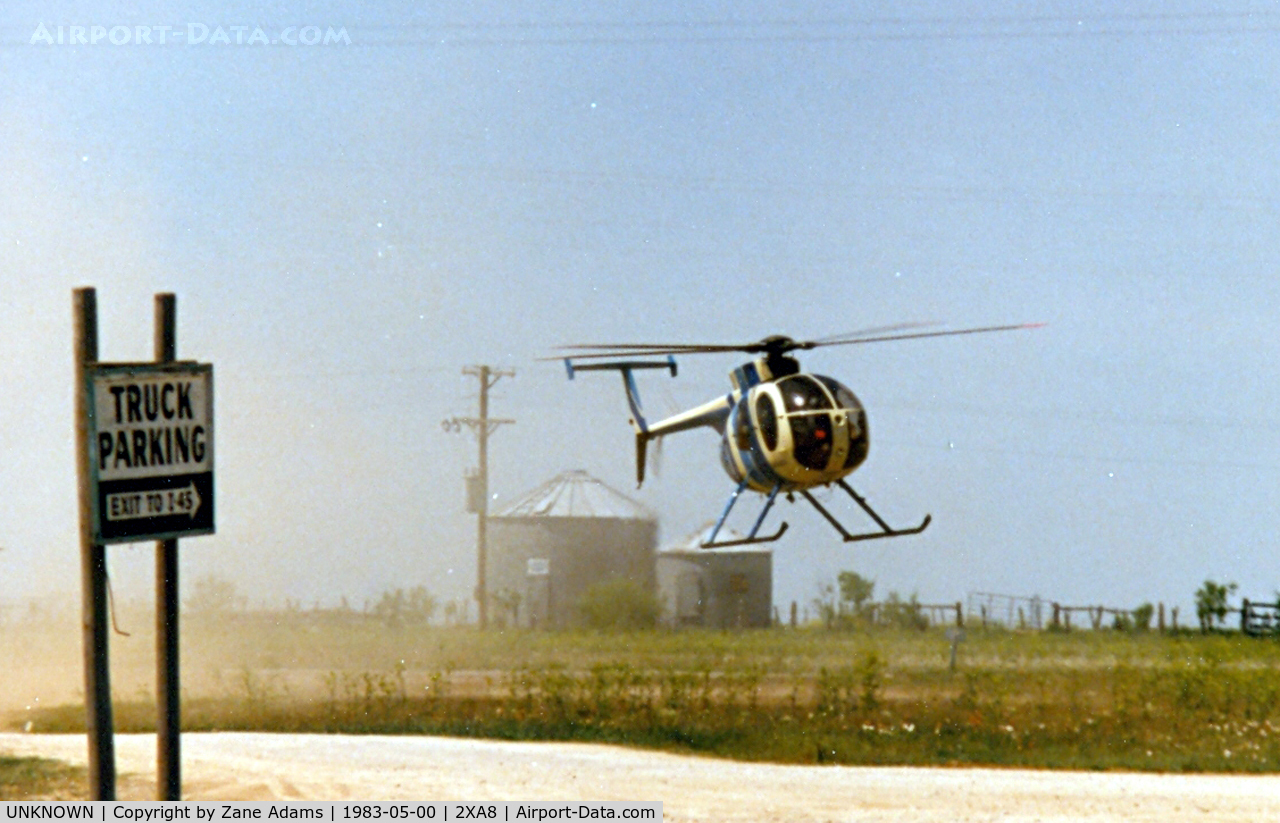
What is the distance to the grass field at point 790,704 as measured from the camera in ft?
82.5

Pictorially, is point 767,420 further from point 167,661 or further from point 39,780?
point 167,661

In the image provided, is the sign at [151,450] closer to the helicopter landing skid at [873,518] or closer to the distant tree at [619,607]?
the helicopter landing skid at [873,518]

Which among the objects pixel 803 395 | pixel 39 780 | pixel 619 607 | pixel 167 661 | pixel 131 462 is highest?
pixel 803 395

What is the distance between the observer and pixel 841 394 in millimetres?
22281

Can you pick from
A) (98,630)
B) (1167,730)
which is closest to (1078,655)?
(1167,730)

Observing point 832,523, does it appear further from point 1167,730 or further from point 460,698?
point 460,698

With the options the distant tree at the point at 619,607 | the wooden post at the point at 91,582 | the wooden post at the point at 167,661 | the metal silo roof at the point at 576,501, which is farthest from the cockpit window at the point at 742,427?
the metal silo roof at the point at 576,501

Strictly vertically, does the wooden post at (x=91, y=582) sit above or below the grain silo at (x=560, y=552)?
above

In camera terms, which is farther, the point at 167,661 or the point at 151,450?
the point at 167,661

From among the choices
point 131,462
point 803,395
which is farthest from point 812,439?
point 131,462

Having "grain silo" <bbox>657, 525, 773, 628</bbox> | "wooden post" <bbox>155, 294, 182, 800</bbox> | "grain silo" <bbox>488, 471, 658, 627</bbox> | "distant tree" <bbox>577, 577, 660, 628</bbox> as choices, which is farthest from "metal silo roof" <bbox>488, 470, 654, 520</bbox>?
"wooden post" <bbox>155, 294, 182, 800</bbox>

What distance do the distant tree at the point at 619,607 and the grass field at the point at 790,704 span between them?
9.77 metres
